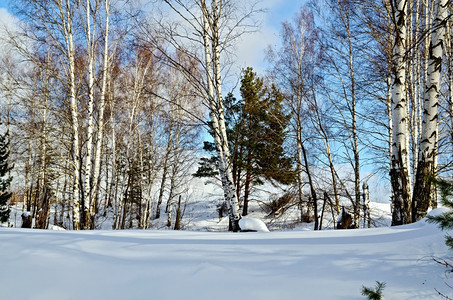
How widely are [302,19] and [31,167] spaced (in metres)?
14.3

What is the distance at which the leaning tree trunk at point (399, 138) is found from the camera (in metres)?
4.27

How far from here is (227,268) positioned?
1967 millimetres

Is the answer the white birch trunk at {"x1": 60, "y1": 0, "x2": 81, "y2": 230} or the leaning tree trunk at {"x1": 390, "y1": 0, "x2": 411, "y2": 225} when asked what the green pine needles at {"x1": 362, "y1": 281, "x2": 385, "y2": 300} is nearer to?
the leaning tree trunk at {"x1": 390, "y1": 0, "x2": 411, "y2": 225}

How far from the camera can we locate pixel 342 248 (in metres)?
2.21

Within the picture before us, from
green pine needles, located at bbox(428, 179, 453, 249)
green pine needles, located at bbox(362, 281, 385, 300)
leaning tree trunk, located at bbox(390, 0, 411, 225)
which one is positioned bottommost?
green pine needles, located at bbox(362, 281, 385, 300)

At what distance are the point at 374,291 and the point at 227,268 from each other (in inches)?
35.6

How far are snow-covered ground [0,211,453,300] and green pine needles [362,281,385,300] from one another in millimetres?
46

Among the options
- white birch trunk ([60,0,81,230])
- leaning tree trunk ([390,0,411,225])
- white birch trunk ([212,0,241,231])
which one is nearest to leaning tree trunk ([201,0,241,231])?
white birch trunk ([212,0,241,231])

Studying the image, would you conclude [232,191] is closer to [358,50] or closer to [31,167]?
[358,50]

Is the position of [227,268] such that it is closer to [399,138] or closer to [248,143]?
[399,138]

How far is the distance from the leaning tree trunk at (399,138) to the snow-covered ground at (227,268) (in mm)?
1957

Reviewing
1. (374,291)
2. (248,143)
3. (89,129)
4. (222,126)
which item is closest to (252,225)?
(222,126)

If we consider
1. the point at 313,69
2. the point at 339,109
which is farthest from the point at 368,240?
the point at 313,69

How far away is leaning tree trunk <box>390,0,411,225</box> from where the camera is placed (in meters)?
Result: 4.27
